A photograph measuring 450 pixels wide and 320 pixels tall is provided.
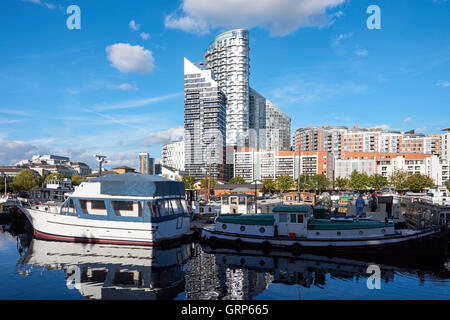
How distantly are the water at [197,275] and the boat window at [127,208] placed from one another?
10.7ft

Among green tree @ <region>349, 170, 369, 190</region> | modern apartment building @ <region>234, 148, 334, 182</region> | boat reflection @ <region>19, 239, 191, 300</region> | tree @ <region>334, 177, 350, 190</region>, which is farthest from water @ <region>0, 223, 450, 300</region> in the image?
modern apartment building @ <region>234, 148, 334, 182</region>

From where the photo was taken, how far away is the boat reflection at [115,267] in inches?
736

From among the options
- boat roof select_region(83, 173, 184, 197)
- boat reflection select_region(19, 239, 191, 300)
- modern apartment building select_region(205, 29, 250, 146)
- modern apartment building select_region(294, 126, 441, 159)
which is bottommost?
boat reflection select_region(19, 239, 191, 300)

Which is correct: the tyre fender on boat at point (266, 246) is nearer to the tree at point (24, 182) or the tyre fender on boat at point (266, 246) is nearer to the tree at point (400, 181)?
the tree at point (24, 182)

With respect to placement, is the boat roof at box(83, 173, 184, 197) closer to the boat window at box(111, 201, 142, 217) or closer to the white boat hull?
the boat window at box(111, 201, 142, 217)

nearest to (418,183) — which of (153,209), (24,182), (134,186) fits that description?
(153,209)

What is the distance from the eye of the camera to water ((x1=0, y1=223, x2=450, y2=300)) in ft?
59.8

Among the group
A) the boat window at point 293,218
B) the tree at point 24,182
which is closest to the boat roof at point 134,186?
the boat window at point 293,218

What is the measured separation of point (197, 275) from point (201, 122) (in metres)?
133

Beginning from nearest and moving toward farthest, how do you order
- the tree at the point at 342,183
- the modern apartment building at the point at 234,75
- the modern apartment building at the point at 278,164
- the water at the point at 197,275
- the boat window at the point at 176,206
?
the water at the point at 197,275, the boat window at the point at 176,206, the tree at the point at 342,183, the modern apartment building at the point at 278,164, the modern apartment building at the point at 234,75

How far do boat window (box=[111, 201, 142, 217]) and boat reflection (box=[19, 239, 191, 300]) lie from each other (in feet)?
10.3

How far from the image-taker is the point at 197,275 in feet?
72.1

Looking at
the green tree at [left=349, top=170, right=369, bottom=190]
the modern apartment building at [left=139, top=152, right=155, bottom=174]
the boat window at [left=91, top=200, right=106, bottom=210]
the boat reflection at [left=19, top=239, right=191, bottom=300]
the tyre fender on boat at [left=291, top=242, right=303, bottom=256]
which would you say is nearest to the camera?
the boat reflection at [left=19, top=239, right=191, bottom=300]
